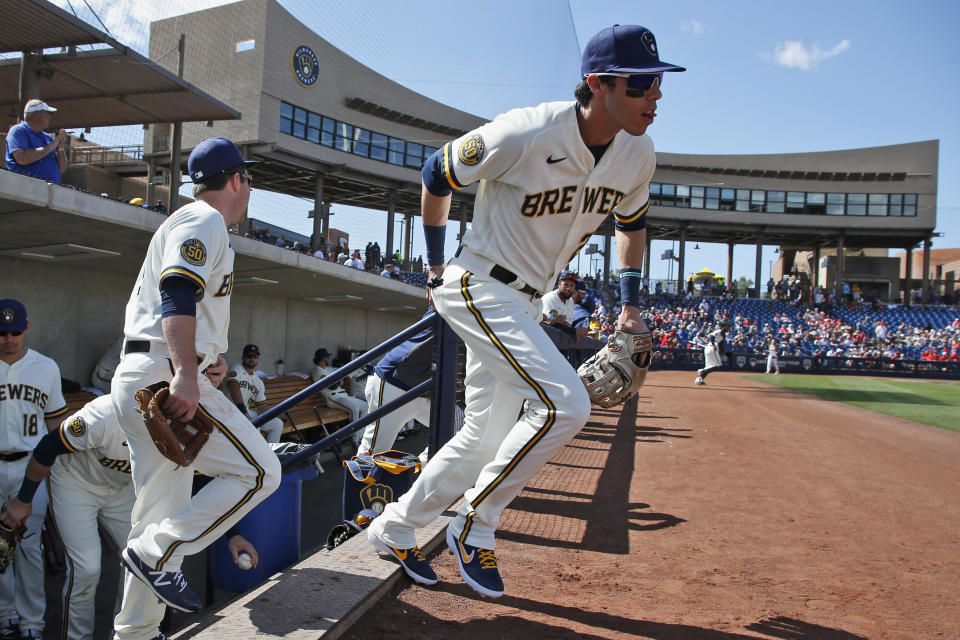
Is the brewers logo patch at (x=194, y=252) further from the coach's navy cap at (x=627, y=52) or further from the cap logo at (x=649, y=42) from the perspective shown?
the cap logo at (x=649, y=42)

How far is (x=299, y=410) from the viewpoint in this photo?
857 cm

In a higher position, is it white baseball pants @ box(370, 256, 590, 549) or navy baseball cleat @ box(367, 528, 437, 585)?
white baseball pants @ box(370, 256, 590, 549)

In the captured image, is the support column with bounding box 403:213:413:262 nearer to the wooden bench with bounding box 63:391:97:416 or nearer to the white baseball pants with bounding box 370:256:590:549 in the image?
the wooden bench with bounding box 63:391:97:416

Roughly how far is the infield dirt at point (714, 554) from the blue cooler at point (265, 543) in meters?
0.75

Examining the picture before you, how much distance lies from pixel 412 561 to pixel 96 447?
155 cm

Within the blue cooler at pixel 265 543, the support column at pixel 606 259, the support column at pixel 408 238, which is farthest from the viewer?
the support column at pixel 606 259

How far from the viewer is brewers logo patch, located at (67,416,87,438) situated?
2691 millimetres

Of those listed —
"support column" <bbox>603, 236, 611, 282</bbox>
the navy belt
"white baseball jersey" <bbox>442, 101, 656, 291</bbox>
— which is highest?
"support column" <bbox>603, 236, 611, 282</bbox>

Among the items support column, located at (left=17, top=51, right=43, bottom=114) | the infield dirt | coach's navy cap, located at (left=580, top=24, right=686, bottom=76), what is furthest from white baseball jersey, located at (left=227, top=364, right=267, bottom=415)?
coach's navy cap, located at (left=580, top=24, right=686, bottom=76)

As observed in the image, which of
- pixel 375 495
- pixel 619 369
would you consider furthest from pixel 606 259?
pixel 619 369

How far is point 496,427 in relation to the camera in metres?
2.46

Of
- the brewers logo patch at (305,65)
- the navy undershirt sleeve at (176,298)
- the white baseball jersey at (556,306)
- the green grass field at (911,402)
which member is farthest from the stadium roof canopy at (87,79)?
the brewers logo patch at (305,65)

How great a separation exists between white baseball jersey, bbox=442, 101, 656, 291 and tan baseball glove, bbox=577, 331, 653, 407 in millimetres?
373

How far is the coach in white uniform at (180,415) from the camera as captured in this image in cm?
213
